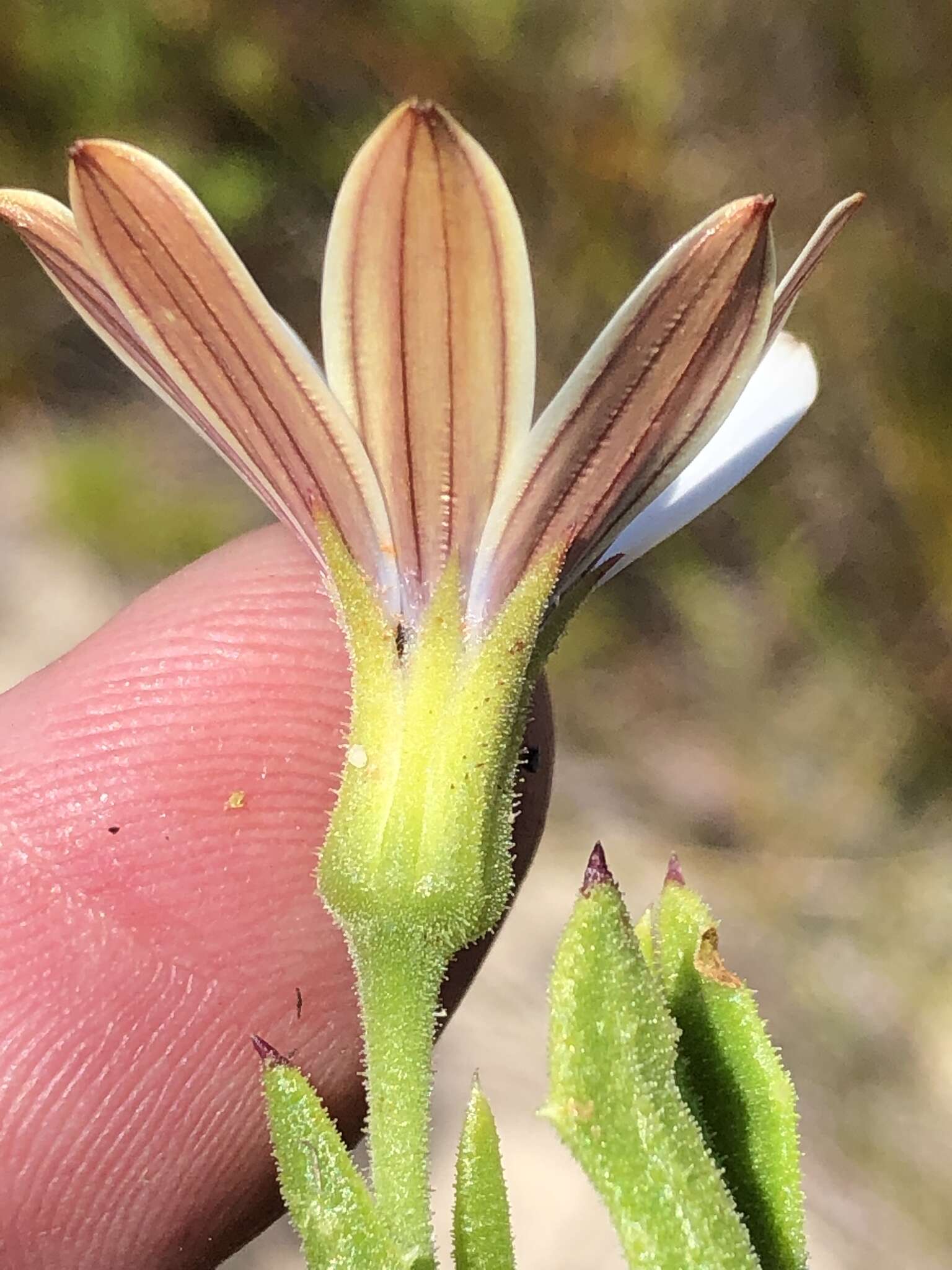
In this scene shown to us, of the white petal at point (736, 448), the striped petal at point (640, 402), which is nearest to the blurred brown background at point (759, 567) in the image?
the white petal at point (736, 448)

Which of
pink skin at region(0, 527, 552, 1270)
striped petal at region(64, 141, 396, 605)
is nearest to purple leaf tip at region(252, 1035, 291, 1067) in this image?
striped petal at region(64, 141, 396, 605)

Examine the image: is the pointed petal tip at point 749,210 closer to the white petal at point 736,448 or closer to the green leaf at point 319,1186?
the white petal at point 736,448

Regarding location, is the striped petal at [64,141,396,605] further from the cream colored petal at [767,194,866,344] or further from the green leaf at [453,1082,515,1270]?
the green leaf at [453,1082,515,1270]

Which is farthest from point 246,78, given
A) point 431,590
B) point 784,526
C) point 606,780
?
point 431,590

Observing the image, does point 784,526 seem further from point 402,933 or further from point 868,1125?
point 402,933

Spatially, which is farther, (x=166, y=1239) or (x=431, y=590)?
(x=166, y=1239)

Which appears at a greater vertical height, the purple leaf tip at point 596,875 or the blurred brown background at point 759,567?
the blurred brown background at point 759,567

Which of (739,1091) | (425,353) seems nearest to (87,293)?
(425,353)
